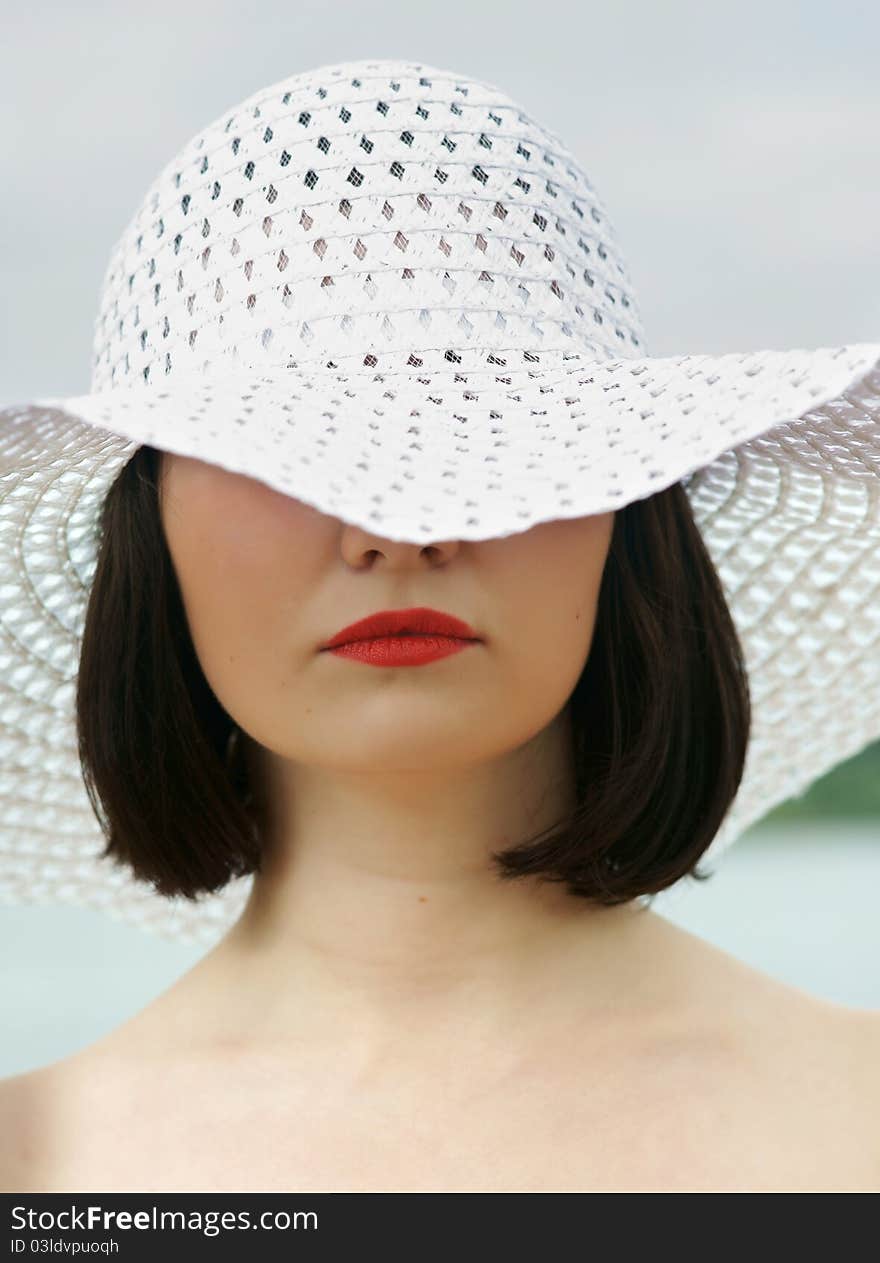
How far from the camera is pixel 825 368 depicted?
3.14 feet

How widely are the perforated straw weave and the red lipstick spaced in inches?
3.9

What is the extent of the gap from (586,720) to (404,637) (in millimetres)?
261

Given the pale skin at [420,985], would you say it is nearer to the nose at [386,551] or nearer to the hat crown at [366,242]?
the nose at [386,551]

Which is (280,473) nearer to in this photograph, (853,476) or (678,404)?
(678,404)

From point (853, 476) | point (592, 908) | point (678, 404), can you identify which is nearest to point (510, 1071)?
point (592, 908)

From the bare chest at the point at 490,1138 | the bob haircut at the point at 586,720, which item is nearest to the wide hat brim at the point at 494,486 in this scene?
the bob haircut at the point at 586,720

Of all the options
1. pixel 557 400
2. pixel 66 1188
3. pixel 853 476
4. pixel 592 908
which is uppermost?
pixel 557 400

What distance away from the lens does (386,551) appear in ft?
3.12

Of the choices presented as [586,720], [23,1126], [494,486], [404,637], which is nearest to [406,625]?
[404,637]

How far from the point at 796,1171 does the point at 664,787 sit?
0.29 m

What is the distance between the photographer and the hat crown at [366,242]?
3.43 feet

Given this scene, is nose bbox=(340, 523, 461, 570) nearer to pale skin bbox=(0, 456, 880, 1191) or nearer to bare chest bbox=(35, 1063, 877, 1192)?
pale skin bbox=(0, 456, 880, 1191)

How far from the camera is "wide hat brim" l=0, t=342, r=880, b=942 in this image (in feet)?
2.93

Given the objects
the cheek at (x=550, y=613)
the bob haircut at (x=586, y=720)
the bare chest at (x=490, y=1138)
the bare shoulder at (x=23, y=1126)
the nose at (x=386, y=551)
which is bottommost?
the bare shoulder at (x=23, y=1126)
